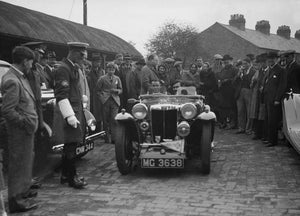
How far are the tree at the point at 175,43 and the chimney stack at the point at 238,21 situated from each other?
4.14 m

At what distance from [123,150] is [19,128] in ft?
6.44

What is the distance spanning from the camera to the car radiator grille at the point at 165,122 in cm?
634

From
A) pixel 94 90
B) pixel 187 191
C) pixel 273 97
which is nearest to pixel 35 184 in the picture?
pixel 187 191

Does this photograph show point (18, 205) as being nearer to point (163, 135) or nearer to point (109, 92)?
point (163, 135)

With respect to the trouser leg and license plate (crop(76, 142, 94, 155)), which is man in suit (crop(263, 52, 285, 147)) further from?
the trouser leg

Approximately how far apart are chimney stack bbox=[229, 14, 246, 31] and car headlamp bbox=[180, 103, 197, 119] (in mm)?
37968

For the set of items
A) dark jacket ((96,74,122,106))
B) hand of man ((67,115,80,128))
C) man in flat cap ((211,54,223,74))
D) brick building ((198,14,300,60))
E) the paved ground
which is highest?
brick building ((198,14,300,60))

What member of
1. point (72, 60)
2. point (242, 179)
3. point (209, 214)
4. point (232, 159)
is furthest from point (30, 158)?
point (232, 159)

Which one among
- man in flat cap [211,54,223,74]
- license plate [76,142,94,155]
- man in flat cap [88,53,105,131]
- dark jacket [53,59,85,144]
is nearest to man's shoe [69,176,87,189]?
dark jacket [53,59,85,144]

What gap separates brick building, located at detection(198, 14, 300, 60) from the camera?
39.0 metres

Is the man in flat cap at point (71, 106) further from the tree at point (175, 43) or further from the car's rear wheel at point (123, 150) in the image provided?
the tree at point (175, 43)

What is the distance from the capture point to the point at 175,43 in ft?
143

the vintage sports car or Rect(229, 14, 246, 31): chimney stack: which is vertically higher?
Rect(229, 14, 246, 31): chimney stack

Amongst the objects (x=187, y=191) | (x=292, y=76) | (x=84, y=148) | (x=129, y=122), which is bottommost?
(x=187, y=191)
